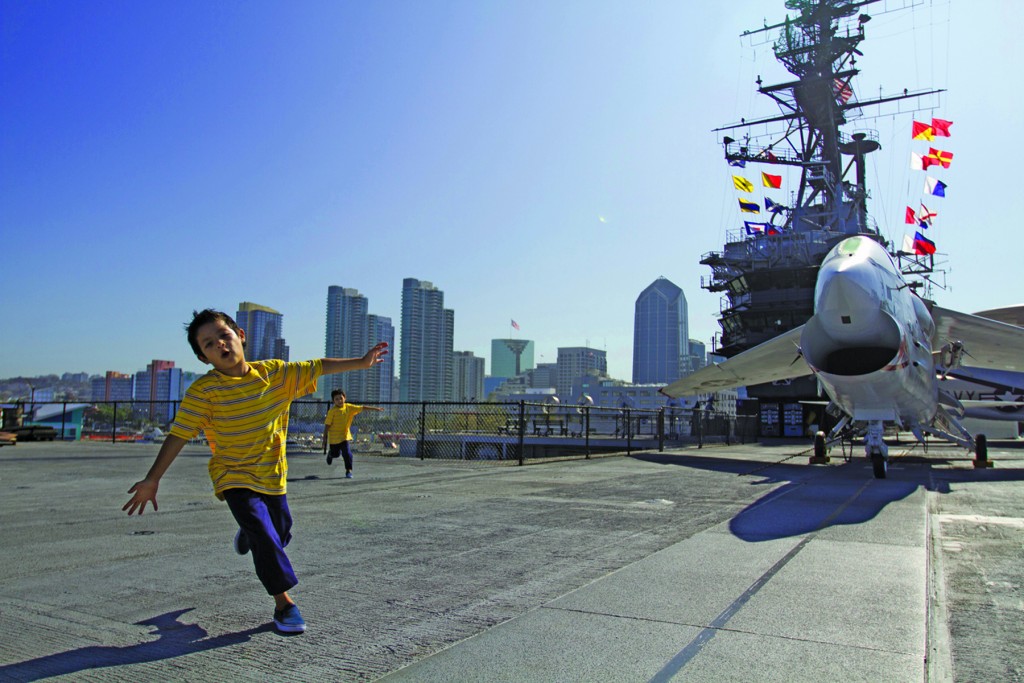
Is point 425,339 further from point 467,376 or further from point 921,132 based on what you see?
point 921,132

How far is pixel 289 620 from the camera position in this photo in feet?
10.7

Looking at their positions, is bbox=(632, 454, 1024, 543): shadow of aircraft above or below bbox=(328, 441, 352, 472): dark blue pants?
below

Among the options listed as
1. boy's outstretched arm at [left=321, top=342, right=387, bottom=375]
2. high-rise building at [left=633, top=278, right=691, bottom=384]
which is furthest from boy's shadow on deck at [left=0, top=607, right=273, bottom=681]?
high-rise building at [left=633, top=278, right=691, bottom=384]

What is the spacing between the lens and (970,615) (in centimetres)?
370

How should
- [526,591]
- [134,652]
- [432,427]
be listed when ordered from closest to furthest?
[134,652]
[526,591]
[432,427]

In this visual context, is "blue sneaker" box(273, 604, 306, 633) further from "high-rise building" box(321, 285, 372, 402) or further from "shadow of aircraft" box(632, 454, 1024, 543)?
"high-rise building" box(321, 285, 372, 402)

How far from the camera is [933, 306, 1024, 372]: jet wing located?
16.5 metres

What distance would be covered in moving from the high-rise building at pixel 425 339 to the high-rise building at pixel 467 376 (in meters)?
8.92

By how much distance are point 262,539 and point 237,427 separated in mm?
578

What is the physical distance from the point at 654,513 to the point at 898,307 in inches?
331

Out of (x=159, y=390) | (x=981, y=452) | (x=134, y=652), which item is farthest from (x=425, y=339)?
(x=134, y=652)

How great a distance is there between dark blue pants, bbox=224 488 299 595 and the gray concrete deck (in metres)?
0.26

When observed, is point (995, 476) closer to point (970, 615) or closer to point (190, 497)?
point (970, 615)

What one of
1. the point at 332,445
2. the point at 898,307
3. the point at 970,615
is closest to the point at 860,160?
the point at 898,307
